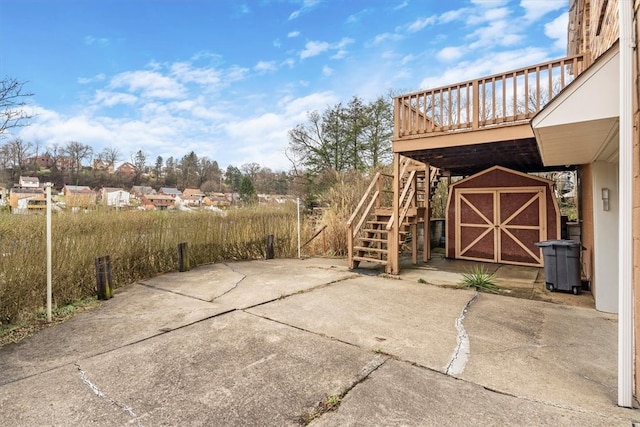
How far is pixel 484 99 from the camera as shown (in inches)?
212

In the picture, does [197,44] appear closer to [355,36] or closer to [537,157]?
[355,36]

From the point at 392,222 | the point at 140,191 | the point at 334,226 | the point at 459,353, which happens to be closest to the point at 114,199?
the point at 140,191

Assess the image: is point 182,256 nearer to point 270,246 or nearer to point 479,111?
point 270,246

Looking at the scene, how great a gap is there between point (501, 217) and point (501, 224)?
0.56 feet

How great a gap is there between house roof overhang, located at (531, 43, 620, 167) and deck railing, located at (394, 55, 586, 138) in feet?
5.03

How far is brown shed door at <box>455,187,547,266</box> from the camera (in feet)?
23.6

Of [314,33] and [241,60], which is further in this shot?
[241,60]

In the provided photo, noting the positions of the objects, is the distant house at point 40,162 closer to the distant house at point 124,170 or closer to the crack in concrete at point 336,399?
the distant house at point 124,170

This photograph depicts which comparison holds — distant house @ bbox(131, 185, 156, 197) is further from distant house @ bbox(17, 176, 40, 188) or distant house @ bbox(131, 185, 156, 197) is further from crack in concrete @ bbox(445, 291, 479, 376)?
crack in concrete @ bbox(445, 291, 479, 376)

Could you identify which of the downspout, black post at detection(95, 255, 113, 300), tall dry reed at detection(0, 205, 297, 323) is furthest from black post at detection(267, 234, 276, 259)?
the downspout

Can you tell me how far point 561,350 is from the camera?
285 cm

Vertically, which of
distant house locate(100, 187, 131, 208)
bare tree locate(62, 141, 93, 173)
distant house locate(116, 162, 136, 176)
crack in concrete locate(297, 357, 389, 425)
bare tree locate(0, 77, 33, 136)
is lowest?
crack in concrete locate(297, 357, 389, 425)

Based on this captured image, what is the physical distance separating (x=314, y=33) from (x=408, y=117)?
6004 millimetres

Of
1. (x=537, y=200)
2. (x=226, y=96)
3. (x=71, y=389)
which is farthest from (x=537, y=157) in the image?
(x=226, y=96)
